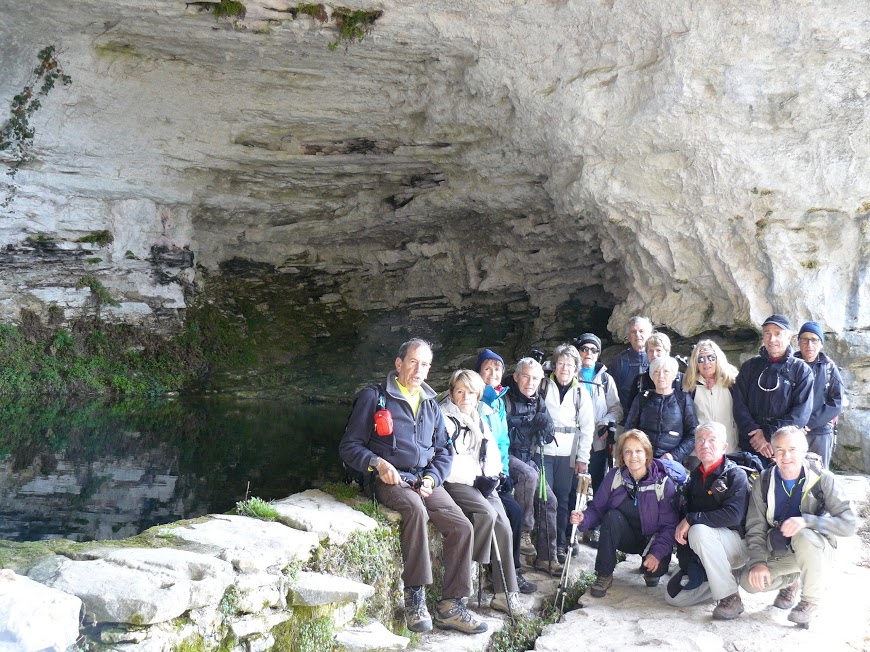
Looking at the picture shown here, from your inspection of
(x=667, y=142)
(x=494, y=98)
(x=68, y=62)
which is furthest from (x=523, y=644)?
(x=68, y=62)

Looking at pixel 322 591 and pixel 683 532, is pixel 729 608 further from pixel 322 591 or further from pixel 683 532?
pixel 322 591

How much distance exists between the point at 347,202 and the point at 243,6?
7.04 meters

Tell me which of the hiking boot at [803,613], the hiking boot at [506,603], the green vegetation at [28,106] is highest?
the green vegetation at [28,106]

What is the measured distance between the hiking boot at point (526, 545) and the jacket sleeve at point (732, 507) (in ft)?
4.78

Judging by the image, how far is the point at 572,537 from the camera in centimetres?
477

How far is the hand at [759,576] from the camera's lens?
421 cm

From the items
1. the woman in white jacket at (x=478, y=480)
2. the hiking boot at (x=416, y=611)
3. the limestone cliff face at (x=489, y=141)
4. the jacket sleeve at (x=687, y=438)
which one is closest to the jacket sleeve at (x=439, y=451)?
the woman in white jacket at (x=478, y=480)

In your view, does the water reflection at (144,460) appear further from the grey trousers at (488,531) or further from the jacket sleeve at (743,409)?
the jacket sleeve at (743,409)

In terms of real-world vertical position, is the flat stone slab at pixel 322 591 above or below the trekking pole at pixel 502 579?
above

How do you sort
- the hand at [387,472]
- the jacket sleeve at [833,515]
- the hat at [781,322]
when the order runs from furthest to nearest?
the hat at [781,322], the hand at [387,472], the jacket sleeve at [833,515]

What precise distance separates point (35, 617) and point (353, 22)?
23.7 feet

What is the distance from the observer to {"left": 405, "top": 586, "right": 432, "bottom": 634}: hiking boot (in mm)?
4070

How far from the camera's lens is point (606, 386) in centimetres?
579

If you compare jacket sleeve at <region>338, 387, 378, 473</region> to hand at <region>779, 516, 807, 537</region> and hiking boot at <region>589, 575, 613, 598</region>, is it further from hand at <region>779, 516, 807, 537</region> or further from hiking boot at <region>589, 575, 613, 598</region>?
hand at <region>779, 516, 807, 537</region>
